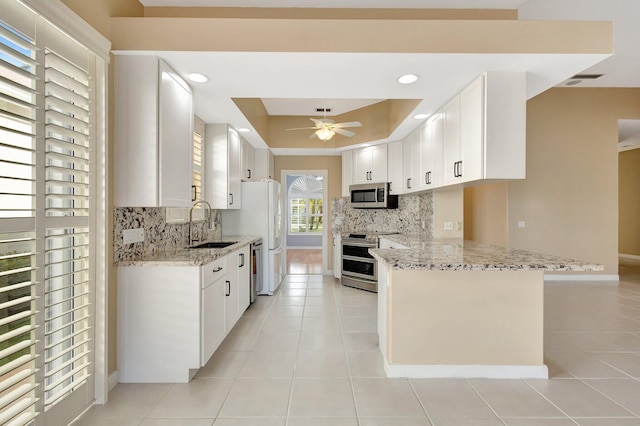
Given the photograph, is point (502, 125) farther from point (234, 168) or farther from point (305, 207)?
point (305, 207)

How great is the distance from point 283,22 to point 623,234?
10.1 meters

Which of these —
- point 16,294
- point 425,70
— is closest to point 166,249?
point 16,294

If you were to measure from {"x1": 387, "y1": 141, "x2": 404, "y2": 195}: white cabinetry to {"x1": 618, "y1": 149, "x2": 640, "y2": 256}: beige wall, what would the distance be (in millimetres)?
7153

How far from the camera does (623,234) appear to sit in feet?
25.9

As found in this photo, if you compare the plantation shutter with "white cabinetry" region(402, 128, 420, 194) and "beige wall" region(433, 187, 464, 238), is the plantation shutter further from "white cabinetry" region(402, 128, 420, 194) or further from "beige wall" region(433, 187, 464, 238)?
"beige wall" region(433, 187, 464, 238)

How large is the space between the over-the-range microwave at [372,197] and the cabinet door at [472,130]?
7.52ft

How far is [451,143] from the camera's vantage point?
116 inches

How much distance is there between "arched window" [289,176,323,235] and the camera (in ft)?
35.7

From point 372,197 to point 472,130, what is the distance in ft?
8.77

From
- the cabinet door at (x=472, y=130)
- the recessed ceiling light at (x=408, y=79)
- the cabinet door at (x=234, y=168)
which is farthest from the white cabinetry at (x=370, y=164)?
the recessed ceiling light at (x=408, y=79)

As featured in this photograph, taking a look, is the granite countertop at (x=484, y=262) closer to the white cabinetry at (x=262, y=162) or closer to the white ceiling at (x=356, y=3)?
the white ceiling at (x=356, y=3)

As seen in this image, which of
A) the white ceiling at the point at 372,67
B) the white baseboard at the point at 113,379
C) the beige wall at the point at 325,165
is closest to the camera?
the white baseboard at the point at 113,379

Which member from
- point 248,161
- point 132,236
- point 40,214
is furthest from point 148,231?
point 248,161

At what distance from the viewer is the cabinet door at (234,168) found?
396cm
